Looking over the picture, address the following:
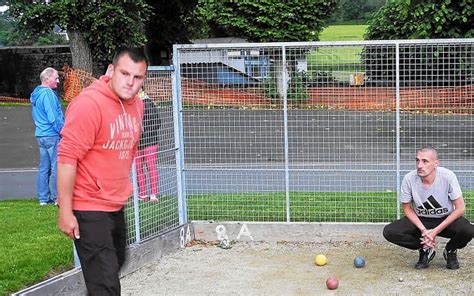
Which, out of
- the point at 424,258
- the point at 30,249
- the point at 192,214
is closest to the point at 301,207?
the point at 192,214

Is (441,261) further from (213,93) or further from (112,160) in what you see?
(112,160)

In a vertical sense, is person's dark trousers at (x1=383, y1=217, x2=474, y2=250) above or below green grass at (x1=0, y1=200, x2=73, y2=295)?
above

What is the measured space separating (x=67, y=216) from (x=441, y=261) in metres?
4.48

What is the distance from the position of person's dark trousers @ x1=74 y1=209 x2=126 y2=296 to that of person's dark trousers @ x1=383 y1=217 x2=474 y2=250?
137 inches

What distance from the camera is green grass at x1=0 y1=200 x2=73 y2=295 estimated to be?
5840mm

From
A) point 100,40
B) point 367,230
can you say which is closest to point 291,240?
point 367,230

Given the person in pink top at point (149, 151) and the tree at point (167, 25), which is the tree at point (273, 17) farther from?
the person in pink top at point (149, 151)

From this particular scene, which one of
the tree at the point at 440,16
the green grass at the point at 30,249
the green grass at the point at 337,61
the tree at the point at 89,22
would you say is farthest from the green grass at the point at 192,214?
the tree at the point at 89,22

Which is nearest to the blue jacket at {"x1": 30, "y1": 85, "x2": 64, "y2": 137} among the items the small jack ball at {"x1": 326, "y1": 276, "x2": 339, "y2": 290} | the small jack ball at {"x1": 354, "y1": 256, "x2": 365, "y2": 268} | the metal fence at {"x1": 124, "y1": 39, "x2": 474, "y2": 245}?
the metal fence at {"x1": 124, "y1": 39, "x2": 474, "y2": 245}

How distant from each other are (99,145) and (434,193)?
12.4 feet

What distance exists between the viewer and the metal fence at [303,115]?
7746 mm

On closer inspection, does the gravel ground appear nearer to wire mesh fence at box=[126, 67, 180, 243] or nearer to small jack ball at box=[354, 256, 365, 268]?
small jack ball at box=[354, 256, 365, 268]

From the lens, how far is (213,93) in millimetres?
8789

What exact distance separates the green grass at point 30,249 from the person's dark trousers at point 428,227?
10.8 feet
